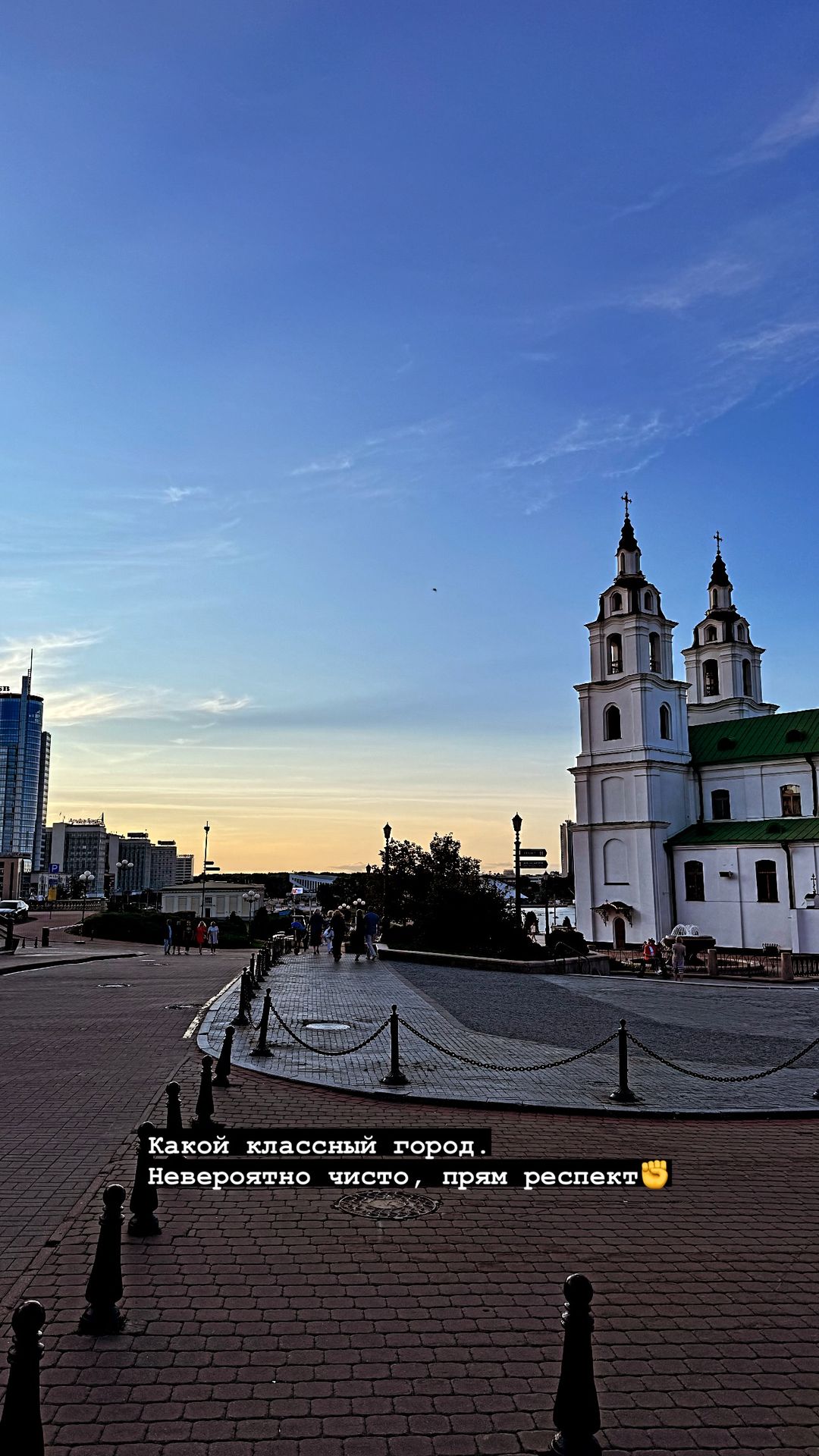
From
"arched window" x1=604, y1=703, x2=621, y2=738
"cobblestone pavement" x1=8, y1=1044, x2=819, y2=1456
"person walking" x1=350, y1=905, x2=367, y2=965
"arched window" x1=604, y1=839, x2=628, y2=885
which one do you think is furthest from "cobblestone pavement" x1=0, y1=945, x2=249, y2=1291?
"arched window" x1=604, y1=703, x2=621, y2=738

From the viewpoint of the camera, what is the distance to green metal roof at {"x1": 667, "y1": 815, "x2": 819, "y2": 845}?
51.5m

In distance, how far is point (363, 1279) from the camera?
623 centimetres

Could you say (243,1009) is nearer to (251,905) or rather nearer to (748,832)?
(748,832)

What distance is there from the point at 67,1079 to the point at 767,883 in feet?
154

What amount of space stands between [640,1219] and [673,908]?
51.1 meters

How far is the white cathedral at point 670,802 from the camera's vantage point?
52.6 m

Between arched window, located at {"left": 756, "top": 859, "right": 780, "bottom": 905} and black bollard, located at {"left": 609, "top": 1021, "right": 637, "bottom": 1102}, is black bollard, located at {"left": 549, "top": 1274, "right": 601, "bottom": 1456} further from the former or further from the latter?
arched window, located at {"left": 756, "top": 859, "right": 780, "bottom": 905}

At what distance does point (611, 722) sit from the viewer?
2366 inches

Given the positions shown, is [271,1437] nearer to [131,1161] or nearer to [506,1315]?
[506,1315]

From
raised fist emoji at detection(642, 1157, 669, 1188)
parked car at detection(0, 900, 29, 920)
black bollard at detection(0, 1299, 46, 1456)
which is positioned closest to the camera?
black bollard at detection(0, 1299, 46, 1456)

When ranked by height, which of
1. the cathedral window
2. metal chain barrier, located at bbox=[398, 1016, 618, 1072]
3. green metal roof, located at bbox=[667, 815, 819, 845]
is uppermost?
the cathedral window

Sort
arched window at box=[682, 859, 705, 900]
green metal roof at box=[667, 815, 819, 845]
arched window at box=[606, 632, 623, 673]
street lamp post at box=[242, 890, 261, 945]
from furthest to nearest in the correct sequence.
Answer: street lamp post at box=[242, 890, 261, 945]
arched window at box=[606, 632, 623, 673]
arched window at box=[682, 859, 705, 900]
green metal roof at box=[667, 815, 819, 845]

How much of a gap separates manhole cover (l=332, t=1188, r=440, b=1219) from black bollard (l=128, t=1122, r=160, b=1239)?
1568mm

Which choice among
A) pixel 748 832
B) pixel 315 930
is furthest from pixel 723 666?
pixel 315 930
